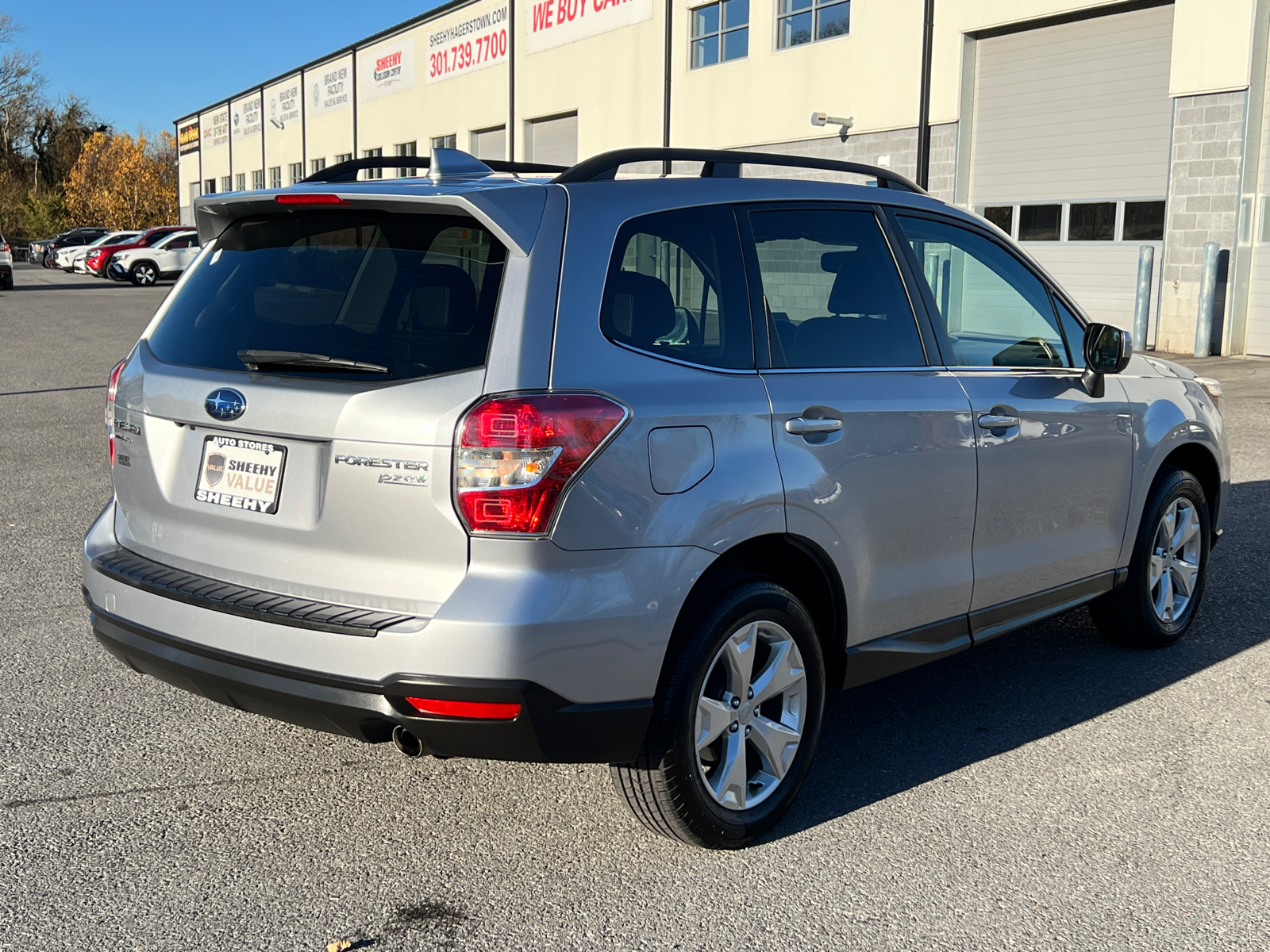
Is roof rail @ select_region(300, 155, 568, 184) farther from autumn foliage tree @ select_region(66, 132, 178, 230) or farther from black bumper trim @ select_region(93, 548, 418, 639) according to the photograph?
autumn foliage tree @ select_region(66, 132, 178, 230)

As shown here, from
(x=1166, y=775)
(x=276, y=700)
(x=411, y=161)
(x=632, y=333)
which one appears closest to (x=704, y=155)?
(x=632, y=333)

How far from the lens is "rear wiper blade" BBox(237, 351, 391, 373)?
10.5ft

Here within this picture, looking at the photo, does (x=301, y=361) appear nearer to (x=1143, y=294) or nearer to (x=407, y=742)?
(x=407, y=742)

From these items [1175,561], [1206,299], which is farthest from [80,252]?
[1175,561]

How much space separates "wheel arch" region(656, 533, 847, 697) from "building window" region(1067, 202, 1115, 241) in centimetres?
1798

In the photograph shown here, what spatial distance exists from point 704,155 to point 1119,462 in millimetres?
2112

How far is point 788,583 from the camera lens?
3.76m

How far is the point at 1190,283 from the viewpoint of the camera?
1881 cm

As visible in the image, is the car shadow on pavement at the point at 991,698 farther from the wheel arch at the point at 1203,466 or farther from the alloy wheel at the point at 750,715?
the wheel arch at the point at 1203,466

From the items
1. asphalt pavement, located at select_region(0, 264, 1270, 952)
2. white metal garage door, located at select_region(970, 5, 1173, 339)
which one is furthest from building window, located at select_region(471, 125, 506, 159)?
asphalt pavement, located at select_region(0, 264, 1270, 952)

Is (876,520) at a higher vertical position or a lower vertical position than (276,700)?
higher

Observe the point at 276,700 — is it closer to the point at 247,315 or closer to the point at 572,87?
the point at 247,315

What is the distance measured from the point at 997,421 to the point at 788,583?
0.99m

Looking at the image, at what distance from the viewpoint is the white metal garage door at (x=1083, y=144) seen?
1919cm
